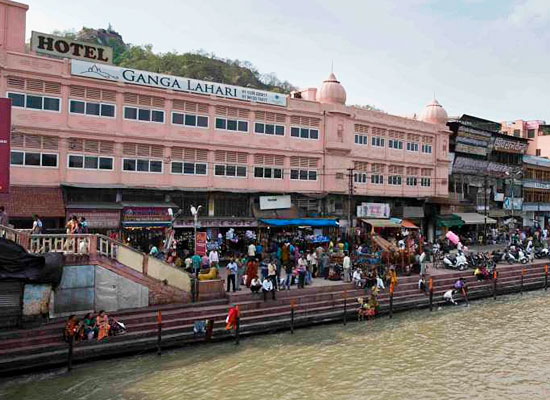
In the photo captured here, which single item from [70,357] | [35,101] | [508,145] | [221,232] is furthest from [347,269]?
[508,145]

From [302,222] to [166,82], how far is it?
11.8m

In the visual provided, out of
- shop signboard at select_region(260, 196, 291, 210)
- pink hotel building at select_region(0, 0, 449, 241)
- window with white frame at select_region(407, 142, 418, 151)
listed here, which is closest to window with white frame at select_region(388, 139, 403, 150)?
pink hotel building at select_region(0, 0, 449, 241)

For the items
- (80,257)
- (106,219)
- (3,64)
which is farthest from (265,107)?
(80,257)

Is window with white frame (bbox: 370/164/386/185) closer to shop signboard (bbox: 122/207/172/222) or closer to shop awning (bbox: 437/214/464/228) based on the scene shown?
shop awning (bbox: 437/214/464/228)

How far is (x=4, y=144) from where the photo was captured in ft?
55.5

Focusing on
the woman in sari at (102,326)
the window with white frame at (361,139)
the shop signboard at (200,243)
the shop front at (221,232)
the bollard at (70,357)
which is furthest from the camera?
the window with white frame at (361,139)

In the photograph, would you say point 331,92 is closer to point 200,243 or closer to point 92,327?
point 200,243

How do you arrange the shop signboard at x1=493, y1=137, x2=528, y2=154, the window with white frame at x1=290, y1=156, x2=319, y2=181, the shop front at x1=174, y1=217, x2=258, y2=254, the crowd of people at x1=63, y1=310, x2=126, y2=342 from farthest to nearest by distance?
the shop signboard at x1=493, y1=137, x2=528, y2=154 < the window with white frame at x1=290, y1=156, x2=319, y2=181 < the shop front at x1=174, y1=217, x2=258, y2=254 < the crowd of people at x1=63, y1=310, x2=126, y2=342

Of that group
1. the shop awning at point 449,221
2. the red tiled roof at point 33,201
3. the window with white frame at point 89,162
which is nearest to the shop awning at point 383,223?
the shop awning at point 449,221

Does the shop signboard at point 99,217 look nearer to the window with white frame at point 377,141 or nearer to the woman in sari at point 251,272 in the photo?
the woman in sari at point 251,272

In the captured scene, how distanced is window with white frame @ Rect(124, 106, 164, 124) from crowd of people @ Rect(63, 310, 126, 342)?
13.1 m

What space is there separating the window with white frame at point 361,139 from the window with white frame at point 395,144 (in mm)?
2791

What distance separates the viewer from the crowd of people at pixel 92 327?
1523 cm

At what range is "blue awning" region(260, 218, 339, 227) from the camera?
2972 centimetres
